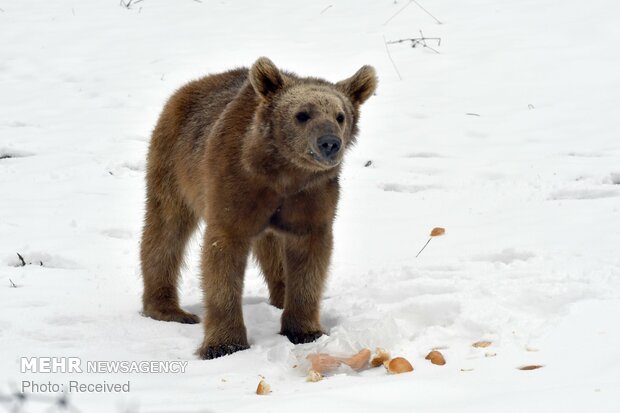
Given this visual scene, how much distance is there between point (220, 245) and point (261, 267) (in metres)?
1.29

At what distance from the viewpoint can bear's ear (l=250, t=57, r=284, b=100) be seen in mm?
5551

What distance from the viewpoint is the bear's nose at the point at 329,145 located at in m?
5.06

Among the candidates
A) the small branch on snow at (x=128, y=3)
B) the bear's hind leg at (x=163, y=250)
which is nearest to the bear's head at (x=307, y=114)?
the bear's hind leg at (x=163, y=250)

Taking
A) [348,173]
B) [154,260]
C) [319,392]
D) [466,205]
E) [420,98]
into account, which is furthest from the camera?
[420,98]

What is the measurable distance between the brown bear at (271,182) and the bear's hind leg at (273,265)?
657 millimetres

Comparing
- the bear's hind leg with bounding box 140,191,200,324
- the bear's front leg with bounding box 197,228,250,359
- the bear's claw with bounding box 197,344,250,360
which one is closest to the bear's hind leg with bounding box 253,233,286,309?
the bear's hind leg with bounding box 140,191,200,324

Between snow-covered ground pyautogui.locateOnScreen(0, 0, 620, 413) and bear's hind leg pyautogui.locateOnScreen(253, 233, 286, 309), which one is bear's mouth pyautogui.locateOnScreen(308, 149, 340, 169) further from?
bear's hind leg pyautogui.locateOnScreen(253, 233, 286, 309)

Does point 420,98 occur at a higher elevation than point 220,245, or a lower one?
lower

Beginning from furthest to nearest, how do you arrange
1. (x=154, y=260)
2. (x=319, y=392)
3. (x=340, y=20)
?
(x=340, y=20)
(x=154, y=260)
(x=319, y=392)

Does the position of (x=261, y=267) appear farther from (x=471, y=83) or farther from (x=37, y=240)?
(x=471, y=83)

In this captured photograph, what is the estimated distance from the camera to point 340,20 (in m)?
13.7

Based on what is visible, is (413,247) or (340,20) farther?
(340,20)

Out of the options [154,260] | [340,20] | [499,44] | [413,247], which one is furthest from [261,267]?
[340,20]

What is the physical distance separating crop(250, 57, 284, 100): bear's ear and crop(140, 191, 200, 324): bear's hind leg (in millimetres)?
1308
